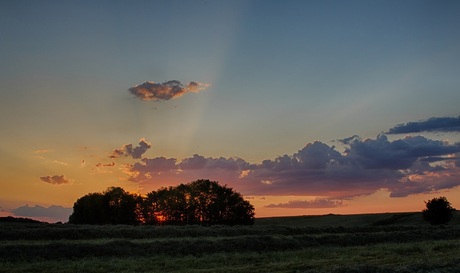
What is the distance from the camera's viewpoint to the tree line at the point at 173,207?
353 ft

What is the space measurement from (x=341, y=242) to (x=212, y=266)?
2132cm

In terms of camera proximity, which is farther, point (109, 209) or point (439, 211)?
point (109, 209)

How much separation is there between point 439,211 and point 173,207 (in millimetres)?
58892

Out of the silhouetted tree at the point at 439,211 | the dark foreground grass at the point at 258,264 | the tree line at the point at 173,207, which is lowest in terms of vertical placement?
the dark foreground grass at the point at 258,264

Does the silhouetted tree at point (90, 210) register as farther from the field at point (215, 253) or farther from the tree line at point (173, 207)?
the field at point (215, 253)

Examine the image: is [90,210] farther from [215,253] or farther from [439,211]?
[215,253]

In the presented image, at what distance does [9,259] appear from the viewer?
3008cm

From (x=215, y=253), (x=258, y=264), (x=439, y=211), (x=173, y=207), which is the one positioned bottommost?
(x=258, y=264)

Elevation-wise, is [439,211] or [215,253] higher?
[439,211]

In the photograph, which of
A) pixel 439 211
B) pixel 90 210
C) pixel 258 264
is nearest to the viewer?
pixel 258 264

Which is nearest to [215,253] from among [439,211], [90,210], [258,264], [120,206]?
[258,264]

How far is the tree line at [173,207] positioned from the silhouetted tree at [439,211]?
3851 cm

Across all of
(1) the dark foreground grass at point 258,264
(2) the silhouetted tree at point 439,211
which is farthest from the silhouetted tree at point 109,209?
(1) the dark foreground grass at point 258,264

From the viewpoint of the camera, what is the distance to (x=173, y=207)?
112 m
